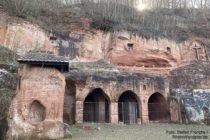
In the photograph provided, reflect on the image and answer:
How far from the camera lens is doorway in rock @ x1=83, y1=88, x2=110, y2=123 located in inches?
830

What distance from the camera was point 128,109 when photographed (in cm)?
2222

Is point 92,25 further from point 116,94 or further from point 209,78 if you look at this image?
point 209,78

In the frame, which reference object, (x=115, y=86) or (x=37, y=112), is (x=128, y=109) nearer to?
(x=115, y=86)

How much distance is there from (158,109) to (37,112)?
46.8 ft

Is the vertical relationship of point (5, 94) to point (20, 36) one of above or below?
below

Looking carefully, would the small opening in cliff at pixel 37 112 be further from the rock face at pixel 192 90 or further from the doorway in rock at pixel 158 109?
the doorway in rock at pixel 158 109

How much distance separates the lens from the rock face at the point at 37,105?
37.2ft

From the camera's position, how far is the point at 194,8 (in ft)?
130

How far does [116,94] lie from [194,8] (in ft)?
89.9

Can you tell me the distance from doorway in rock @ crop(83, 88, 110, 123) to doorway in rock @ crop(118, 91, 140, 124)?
5.74 feet

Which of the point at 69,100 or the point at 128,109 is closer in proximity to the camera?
the point at 69,100

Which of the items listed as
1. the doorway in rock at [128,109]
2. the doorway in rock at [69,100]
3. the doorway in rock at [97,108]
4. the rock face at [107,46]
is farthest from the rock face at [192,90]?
the doorway in rock at [69,100]

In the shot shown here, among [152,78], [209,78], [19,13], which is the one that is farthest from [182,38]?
[19,13]

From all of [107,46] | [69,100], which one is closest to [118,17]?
[107,46]
